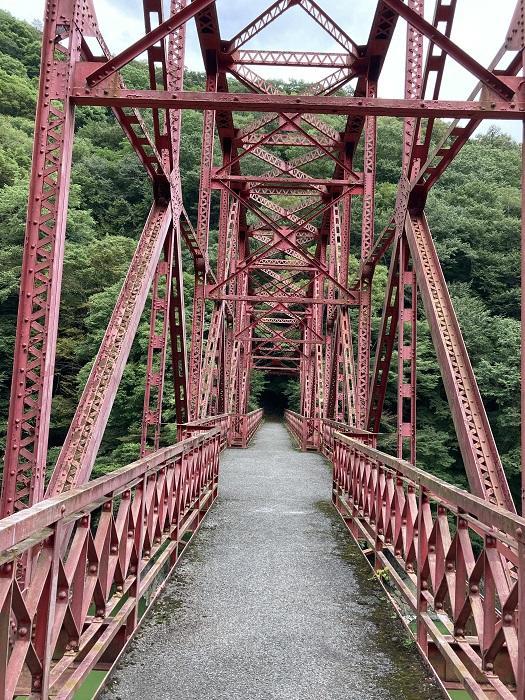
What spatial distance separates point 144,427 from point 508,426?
17389 mm

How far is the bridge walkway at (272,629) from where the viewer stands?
3.42 metres

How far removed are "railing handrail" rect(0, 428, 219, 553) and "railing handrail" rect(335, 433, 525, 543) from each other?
1.87 m

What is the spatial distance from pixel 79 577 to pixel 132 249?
85.2 ft

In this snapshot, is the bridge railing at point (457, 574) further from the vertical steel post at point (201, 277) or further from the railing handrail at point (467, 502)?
the vertical steel post at point (201, 277)

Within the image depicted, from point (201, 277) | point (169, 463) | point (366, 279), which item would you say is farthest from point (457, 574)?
point (201, 277)

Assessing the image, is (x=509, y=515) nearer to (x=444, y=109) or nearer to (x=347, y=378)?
(x=444, y=109)

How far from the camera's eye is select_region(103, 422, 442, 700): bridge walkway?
3.42m

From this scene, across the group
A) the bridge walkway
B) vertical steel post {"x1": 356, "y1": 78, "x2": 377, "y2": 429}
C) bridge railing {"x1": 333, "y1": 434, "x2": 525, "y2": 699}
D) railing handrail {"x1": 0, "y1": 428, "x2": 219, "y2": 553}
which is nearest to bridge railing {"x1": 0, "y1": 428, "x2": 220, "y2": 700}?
railing handrail {"x1": 0, "y1": 428, "x2": 219, "y2": 553}

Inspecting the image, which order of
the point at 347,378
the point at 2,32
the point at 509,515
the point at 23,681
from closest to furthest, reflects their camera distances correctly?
the point at 509,515 → the point at 23,681 → the point at 347,378 → the point at 2,32

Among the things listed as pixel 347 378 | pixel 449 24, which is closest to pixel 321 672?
pixel 449 24

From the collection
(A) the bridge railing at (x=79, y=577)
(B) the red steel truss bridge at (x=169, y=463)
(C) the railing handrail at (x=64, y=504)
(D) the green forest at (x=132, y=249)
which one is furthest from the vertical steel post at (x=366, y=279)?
(C) the railing handrail at (x=64, y=504)

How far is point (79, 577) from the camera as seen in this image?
2918mm

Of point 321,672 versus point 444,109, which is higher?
point 444,109

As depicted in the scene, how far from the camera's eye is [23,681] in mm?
3029
